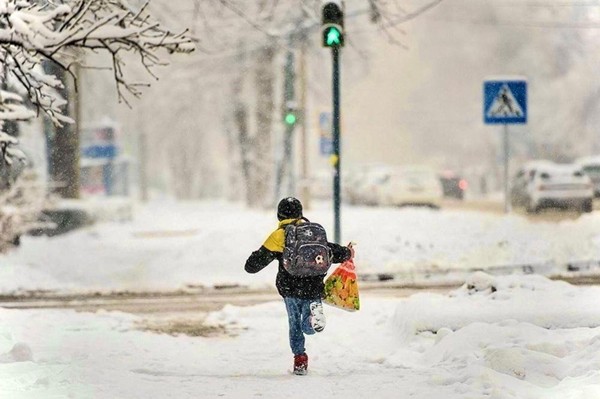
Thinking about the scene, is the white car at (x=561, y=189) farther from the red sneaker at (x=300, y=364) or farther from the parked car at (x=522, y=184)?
the red sneaker at (x=300, y=364)

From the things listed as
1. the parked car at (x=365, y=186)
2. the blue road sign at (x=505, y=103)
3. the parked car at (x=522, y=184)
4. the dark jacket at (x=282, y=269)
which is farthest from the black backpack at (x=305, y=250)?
the parked car at (x=365, y=186)

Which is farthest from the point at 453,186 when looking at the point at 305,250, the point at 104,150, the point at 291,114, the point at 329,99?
the point at 305,250

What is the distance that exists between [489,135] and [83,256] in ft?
156

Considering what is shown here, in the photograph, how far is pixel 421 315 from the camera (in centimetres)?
1021

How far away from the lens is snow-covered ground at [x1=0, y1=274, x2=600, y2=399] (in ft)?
24.7

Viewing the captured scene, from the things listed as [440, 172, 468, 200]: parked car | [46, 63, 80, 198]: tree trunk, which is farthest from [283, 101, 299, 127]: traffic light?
[440, 172, 468, 200]: parked car

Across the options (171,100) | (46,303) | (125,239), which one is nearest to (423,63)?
(171,100)

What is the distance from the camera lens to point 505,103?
18016mm

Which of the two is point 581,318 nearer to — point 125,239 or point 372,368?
point 372,368

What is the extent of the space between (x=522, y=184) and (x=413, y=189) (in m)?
4.36

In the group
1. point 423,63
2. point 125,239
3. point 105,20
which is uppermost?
point 423,63

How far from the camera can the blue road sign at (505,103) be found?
58.9 feet

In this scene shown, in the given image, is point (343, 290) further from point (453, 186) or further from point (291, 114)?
point (453, 186)

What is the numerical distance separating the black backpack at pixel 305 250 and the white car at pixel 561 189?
19.0m
